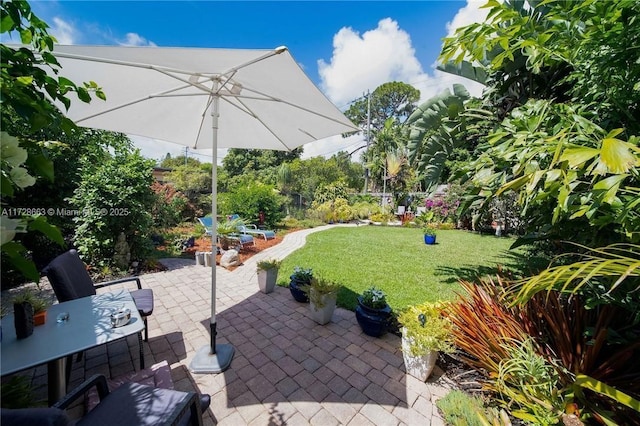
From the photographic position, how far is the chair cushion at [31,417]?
857 millimetres

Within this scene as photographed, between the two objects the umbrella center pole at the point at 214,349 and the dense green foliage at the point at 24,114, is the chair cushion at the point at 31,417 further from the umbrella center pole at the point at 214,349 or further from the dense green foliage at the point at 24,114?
the umbrella center pole at the point at 214,349

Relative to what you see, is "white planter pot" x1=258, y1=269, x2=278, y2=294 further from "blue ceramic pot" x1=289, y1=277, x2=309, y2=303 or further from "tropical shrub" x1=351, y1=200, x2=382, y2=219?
"tropical shrub" x1=351, y1=200, x2=382, y2=219

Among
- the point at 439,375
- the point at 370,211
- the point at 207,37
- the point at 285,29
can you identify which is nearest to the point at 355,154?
the point at 370,211

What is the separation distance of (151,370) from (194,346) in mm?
578

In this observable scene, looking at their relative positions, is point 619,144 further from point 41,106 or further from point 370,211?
point 370,211

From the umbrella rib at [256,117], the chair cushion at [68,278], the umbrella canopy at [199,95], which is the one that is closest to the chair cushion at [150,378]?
the chair cushion at [68,278]

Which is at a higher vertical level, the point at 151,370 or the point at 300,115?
the point at 300,115

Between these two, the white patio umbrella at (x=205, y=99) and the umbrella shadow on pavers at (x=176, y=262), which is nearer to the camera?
the white patio umbrella at (x=205, y=99)

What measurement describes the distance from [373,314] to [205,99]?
3570mm

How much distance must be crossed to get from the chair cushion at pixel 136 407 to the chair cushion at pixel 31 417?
59 cm

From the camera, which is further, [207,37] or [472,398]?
[207,37]

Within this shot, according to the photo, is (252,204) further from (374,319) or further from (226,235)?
(374,319)

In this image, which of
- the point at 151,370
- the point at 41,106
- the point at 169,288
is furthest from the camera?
the point at 169,288

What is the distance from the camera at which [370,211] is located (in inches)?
632
